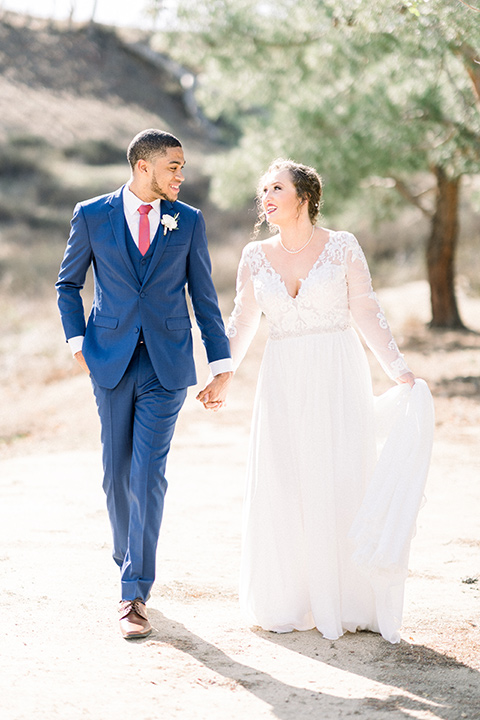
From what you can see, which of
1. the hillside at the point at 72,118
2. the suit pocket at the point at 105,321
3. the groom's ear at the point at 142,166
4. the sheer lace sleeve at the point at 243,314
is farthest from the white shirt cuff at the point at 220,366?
the hillside at the point at 72,118

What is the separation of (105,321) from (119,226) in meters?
0.43

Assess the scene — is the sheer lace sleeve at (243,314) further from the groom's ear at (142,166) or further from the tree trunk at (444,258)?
the tree trunk at (444,258)

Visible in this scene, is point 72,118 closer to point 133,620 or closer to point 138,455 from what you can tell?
point 138,455

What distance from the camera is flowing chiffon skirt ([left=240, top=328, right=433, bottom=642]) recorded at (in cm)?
386

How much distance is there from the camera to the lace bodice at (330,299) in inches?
156

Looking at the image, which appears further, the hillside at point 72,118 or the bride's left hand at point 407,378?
the hillside at point 72,118

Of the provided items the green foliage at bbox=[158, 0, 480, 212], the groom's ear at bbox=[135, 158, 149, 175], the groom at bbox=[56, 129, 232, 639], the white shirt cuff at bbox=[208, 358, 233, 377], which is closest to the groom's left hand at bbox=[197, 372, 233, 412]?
the white shirt cuff at bbox=[208, 358, 233, 377]

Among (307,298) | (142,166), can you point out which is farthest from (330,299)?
(142,166)

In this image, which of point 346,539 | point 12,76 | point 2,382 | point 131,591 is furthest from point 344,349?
point 12,76

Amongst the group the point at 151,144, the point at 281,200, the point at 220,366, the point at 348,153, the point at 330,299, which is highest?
the point at 348,153

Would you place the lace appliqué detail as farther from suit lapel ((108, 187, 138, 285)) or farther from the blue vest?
A: suit lapel ((108, 187, 138, 285))

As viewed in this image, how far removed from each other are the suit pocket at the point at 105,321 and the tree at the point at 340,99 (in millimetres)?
5915

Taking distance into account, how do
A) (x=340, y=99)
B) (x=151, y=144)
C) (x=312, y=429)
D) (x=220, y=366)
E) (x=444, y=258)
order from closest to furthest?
(x=151, y=144) < (x=312, y=429) < (x=220, y=366) < (x=340, y=99) < (x=444, y=258)

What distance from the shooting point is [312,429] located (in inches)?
156
